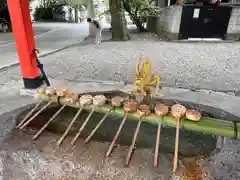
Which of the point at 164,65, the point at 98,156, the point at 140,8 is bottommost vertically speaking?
the point at 164,65

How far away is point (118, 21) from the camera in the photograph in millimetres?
8523

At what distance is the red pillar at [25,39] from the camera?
106 inches

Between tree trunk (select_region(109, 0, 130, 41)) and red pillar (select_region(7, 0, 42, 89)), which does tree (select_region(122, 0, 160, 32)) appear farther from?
red pillar (select_region(7, 0, 42, 89))

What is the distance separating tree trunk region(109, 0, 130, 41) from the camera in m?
8.38

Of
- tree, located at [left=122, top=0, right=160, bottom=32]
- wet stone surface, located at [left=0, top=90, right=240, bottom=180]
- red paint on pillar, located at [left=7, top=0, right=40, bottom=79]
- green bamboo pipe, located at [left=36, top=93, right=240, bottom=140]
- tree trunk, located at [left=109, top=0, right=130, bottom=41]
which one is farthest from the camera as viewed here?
tree, located at [left=122, top=0, right=160, bottom=32]

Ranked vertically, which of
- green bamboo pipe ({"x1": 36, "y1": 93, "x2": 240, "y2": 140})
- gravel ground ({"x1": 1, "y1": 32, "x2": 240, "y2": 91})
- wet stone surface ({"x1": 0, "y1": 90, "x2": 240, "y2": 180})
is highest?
green bamboo pipe ({"x1": 36, "y1": 93, "x2": 240, "y2": 140})

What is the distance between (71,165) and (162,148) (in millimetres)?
771

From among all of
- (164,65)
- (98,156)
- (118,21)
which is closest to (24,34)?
(98,156)

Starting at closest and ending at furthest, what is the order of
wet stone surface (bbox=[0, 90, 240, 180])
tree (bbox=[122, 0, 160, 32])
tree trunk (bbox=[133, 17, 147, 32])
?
wet stone surface (bbox=[0, 90, 240, 180]) → tree (bbox=[122, 0, 160, 32]) → tree trunk (bbox=[133, 17, 147, 32])

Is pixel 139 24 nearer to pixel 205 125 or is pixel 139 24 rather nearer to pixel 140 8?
pixel 140 8

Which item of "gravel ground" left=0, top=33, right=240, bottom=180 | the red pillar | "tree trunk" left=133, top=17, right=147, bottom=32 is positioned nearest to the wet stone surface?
"gravel ground" left=0, top=33, right=240, bottom=180

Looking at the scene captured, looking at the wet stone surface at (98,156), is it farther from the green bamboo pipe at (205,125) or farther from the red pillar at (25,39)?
the red pillar at (25,39)

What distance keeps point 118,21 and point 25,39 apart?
6.11 metres

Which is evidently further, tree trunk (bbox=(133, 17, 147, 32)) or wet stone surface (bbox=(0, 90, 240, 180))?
tree trunk (bbox=(133, 17, 147, 32))
